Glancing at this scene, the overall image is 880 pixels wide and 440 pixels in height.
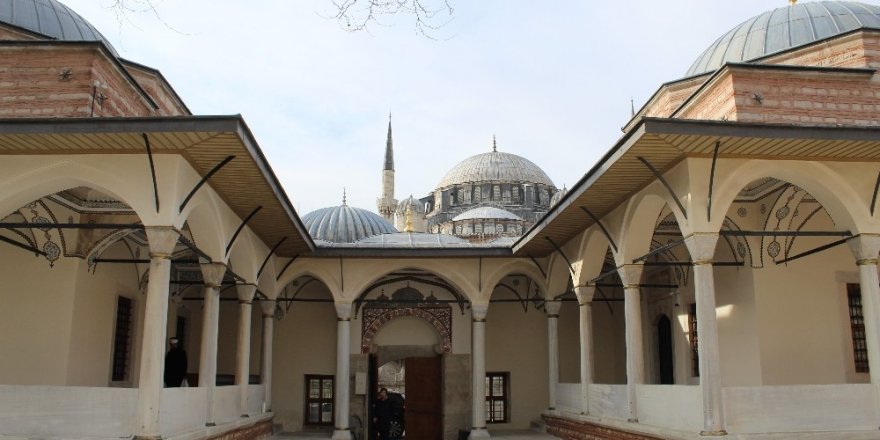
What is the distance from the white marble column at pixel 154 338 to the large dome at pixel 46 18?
409 centimetres

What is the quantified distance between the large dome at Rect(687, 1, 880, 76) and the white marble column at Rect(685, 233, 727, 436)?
5158mm

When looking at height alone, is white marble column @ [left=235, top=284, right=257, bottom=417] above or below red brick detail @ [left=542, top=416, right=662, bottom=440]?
above

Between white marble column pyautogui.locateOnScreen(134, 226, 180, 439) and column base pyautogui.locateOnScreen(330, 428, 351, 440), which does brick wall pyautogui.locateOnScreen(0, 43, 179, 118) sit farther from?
column base pyautogui.locateOnScreen(330, 428, 351, 440)

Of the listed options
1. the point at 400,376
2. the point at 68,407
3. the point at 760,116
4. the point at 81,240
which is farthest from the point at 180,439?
the point at 400,376

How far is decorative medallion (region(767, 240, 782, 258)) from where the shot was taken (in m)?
9.64

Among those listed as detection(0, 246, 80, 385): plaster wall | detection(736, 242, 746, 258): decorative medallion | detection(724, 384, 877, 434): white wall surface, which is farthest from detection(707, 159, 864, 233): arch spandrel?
detection(0, 246, 80, 385): plaster wall

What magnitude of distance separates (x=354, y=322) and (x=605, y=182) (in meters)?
7.04

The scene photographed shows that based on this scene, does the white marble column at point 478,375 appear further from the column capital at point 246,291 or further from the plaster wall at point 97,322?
the plaster wall at point 97,322

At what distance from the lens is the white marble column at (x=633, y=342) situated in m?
8.83

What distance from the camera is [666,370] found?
41.2 feet

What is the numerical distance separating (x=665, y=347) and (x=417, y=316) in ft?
14.0

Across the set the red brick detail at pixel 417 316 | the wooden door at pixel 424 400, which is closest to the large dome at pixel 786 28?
the red brick detail at pixel 417 316

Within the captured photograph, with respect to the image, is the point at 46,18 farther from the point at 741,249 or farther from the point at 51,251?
the point at 741,249

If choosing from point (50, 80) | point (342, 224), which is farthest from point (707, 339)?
point (342, 224)
